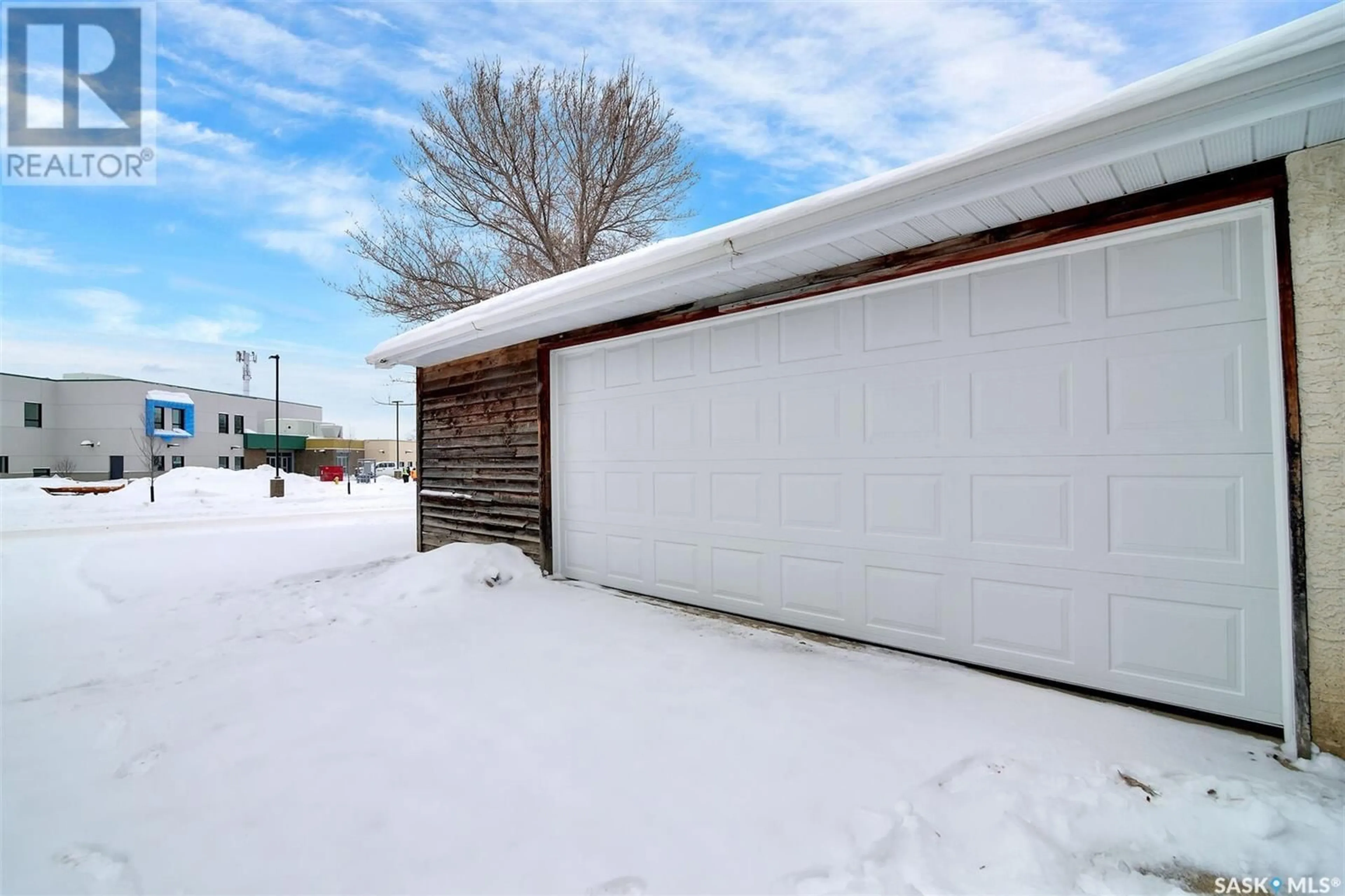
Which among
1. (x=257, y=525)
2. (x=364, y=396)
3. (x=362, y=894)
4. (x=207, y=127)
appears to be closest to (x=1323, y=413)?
(x=362, y=894)

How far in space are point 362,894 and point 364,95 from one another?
1056 centimetres

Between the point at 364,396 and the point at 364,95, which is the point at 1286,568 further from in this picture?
the point at 364,396

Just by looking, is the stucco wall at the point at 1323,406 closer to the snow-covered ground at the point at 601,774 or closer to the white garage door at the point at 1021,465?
the white garage door at the point at 1021,465

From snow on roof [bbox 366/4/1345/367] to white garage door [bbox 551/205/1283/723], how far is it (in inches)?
12.8

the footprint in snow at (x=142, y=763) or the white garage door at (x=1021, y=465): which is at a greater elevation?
the white garage door at (x=1021, y=465)

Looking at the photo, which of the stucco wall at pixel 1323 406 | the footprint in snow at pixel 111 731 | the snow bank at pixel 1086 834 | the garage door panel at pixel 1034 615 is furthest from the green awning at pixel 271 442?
the stucco wall at pixel 1323 406

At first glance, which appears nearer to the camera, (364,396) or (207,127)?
(207,127)

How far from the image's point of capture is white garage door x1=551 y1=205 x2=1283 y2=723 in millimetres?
2502

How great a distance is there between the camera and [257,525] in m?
10.5

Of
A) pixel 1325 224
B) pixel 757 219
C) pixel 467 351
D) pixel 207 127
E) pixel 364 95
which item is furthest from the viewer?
pixel 364 95

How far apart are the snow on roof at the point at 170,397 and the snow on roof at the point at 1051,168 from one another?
34956 millimetres

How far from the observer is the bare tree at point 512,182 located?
33.0 feet

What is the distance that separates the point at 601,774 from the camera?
2213 mm

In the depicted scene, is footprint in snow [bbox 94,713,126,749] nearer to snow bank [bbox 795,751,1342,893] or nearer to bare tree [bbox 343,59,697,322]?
snow bank [bbox 795,751,1342,893]
